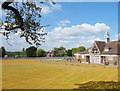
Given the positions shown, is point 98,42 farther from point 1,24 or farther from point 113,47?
point 1,24

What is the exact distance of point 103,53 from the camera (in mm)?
35562

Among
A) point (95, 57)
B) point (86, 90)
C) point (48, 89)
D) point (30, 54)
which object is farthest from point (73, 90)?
point (30, 54)

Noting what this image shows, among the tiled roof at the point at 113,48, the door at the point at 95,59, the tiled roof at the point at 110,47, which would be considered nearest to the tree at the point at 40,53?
the tiled roof at the point at 110,47

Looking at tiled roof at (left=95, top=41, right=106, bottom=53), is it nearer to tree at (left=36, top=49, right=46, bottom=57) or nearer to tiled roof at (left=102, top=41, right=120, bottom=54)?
tiled roof at (left=102, top=41, right=120, bottom=54)

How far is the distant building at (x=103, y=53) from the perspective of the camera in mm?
32312

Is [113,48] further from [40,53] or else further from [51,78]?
[40,53]

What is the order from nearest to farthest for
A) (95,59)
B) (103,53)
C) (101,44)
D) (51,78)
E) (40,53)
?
(51,78) < (103,53) < (95,59) < (101,44) < (40,53)

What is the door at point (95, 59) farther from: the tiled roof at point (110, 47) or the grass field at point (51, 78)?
the grass field at point (51, 78)

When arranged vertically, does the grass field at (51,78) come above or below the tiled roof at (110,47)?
below

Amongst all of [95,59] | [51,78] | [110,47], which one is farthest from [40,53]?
[51,78]

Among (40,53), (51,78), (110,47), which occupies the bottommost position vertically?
(40,53)

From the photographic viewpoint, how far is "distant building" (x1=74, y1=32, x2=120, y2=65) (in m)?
32.3

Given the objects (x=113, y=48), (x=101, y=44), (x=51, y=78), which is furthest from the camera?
(x=101, y=44)

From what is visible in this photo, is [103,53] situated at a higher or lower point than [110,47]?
lower
